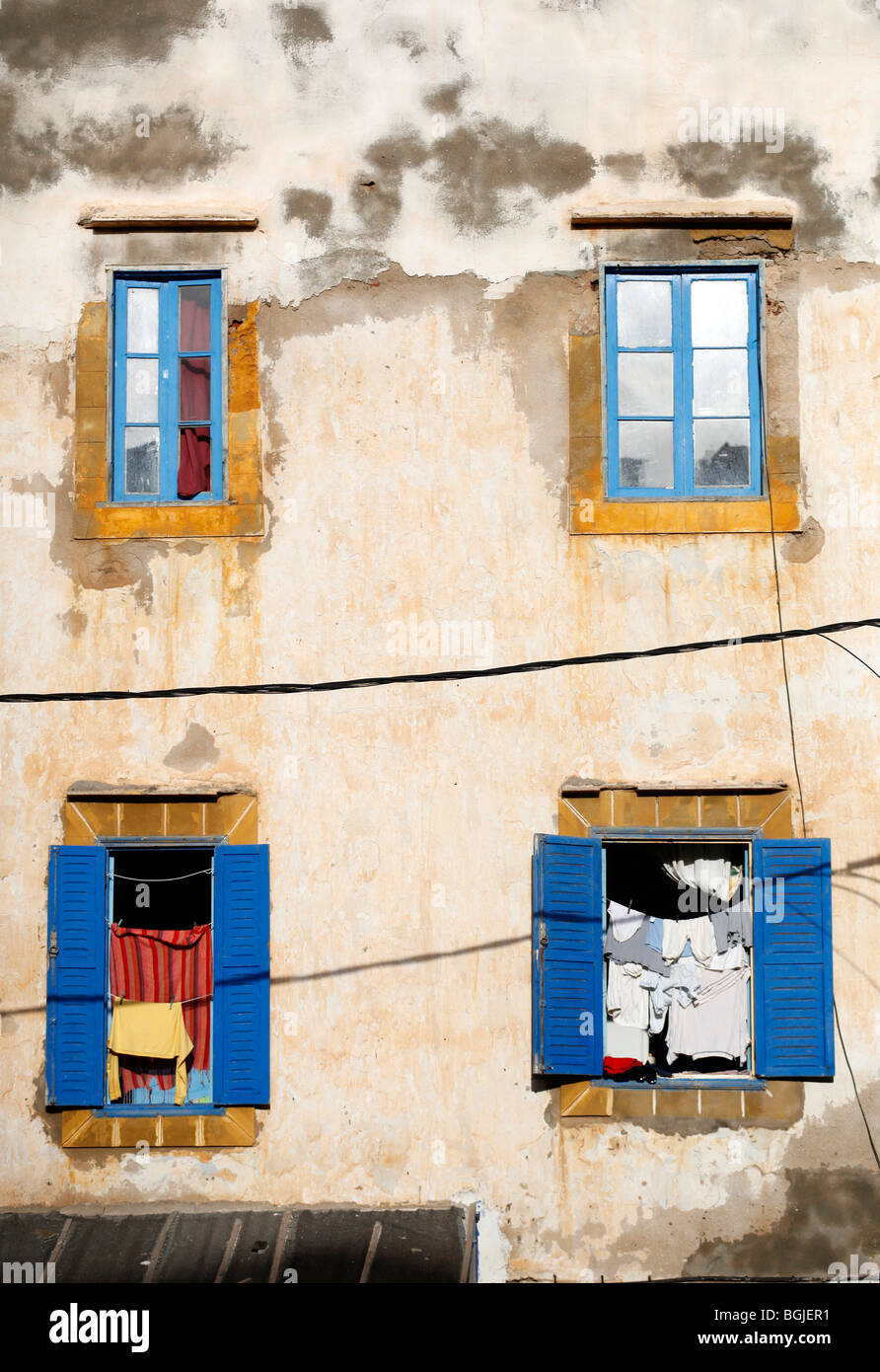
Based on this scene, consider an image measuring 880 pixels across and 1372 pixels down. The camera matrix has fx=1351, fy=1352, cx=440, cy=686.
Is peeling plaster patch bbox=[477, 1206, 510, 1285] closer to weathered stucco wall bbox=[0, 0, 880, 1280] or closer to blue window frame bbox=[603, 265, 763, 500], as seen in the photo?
weathered stucco wall bbox=[0, 0, 880, 1280]

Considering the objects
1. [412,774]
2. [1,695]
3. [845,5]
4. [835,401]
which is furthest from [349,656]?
[845,5]

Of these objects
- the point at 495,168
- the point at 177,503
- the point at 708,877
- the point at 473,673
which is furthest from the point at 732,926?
the point at 495,168

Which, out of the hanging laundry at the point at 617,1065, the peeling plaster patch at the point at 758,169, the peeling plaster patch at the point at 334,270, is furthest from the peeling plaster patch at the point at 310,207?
the hanging laundry at the point at 617,1065

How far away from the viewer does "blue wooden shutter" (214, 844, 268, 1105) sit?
7863mm

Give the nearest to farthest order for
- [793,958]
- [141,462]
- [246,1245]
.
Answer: [246,1245] < [793,958] < [141,462]

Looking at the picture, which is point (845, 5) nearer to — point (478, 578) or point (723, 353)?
point (723, 353)

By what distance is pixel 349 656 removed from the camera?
8.10 meters

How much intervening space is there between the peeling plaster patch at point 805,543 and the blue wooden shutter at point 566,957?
2.08 meters

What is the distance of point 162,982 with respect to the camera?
319 inches

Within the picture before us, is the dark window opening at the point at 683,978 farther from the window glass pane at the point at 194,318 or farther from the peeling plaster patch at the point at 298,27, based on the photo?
the peeling plaster patch at the point at 298,27

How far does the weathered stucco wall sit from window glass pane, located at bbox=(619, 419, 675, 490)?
1.42 ft

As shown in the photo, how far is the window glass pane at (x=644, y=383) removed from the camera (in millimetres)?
8297

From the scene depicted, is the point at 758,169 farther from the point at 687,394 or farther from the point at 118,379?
the point at 118,379

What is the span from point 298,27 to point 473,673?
414 cm
